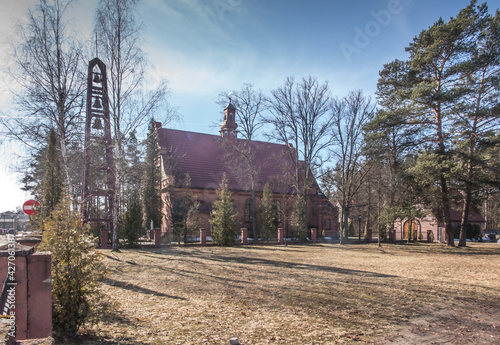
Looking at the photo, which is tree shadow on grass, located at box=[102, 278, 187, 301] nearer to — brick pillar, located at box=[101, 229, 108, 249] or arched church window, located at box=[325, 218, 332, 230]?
brick pillar, located at box=[101, 229, 108, 249]

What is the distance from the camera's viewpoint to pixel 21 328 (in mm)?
3174

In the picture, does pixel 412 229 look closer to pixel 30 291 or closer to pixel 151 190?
pixel 151 190

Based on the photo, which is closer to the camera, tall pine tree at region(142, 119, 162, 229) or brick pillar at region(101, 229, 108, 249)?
brick pillar at region(101, 229, 108, 249)

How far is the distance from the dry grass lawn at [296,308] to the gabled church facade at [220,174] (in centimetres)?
1933

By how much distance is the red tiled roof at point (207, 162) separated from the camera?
3111 cm

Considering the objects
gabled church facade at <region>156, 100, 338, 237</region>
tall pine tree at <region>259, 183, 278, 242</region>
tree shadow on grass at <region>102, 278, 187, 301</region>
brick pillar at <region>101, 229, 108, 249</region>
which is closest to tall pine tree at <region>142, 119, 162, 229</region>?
gabled church facade at <region>156, 100, 338, 237</region>

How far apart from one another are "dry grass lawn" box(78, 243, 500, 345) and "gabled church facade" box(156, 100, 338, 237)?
19.3 m

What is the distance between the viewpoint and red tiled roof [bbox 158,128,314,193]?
3111cm

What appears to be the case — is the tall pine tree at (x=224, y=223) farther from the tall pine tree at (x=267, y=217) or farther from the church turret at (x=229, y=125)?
the church turret at (x=229, y=125)

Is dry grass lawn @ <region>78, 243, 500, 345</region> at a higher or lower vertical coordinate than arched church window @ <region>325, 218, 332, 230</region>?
higher

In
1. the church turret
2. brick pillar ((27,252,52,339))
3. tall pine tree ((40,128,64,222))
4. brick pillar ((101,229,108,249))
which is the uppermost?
the church turret

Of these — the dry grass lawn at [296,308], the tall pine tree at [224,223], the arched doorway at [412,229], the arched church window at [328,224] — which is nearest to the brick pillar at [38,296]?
the dry grass lawn at [296,308]

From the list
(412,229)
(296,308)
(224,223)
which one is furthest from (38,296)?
(412,229)

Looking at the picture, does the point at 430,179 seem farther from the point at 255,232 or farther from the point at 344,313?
the point at 344,313
